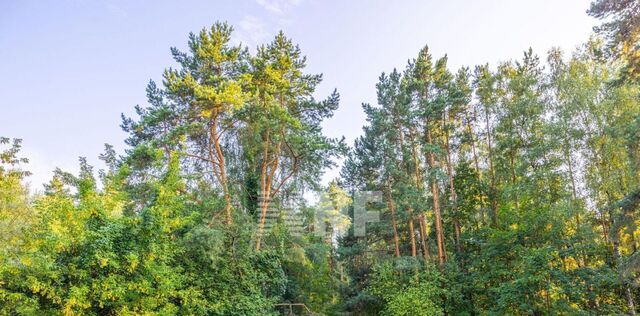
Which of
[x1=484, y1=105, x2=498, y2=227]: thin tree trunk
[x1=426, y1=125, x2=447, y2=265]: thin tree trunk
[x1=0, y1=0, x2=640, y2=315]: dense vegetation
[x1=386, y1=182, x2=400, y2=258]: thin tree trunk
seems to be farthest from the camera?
[x1=386, y1=182, x2=400, y2=258]: thin tree trunk

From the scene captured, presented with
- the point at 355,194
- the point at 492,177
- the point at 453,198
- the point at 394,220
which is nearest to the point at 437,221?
the point at 453,198

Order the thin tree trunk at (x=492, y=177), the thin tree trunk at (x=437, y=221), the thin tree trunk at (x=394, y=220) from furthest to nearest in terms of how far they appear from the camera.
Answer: the thin tree trunk at (x=394, y=220) < the thin tree trunk at (x=492, y=177) < the thin tree trunk at (x=437, y=221)

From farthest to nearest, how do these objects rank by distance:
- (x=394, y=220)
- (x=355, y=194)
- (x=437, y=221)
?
1. (x=355, y=194)
2. (x=394, y=220)
3. (x=437, y=221)

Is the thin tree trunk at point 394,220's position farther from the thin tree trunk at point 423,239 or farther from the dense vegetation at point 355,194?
the thin tree trunk at point 423,239

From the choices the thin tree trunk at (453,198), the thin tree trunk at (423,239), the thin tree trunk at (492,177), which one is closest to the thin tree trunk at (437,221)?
the thin tree trunk at (423,239)

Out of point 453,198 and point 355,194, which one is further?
point 355,194

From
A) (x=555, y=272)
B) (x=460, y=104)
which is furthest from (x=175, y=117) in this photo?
(x=555, y=272)

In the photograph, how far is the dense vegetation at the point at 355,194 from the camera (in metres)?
8.06

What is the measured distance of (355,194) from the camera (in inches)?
713

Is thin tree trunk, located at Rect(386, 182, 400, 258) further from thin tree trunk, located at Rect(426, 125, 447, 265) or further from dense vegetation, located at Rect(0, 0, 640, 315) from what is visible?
thin tree trunk, located at Rect(426, 125, 447, 265)

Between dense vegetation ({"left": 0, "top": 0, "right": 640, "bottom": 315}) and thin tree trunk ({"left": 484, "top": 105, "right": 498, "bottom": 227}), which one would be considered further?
thin tree trunk ({"left": 484, "top": 105, "right": 498, "bottom": 227})

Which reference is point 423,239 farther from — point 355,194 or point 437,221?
point 355,194

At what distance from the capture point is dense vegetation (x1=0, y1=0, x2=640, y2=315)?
26.5 feet

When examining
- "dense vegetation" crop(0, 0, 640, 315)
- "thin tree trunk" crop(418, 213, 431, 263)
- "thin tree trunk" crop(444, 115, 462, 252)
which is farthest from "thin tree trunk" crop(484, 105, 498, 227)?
"thin tree trunk" crop(418, 213, 431, 263)
